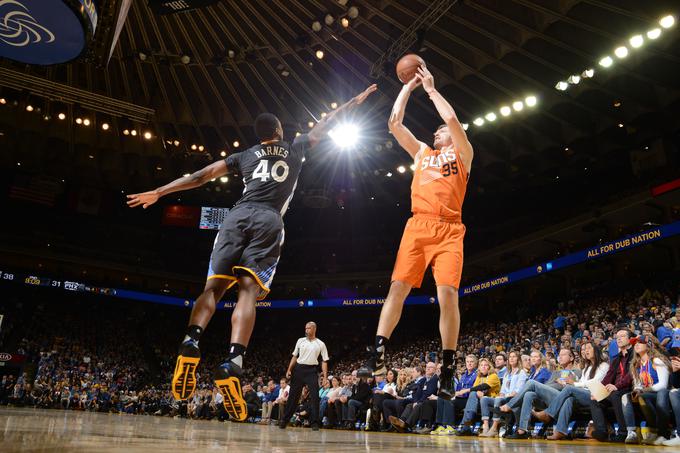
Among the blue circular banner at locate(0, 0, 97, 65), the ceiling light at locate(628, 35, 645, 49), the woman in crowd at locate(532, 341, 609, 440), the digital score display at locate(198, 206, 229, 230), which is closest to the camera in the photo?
the woman in crowd at locate(532, 341, 609, 440)

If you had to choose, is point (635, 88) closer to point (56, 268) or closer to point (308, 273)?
point (308, 273)

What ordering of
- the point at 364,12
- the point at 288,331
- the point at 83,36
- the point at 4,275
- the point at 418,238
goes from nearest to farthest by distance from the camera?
the point at 418,238 < the point at 83,36 < the point at 364,12 < the point at 4,275 < the point at 288,331

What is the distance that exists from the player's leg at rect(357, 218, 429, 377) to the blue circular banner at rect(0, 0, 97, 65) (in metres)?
7.31

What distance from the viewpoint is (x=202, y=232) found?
34.7 m

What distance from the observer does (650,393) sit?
6.37 meters

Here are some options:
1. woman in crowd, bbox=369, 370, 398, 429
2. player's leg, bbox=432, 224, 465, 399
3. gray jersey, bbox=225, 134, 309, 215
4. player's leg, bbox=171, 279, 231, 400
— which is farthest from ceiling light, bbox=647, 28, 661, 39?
player's leg, bbox=171, 279, 231, 400

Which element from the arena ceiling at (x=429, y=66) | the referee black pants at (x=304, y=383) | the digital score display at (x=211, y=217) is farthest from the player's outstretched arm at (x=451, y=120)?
the digital score display at (x=211, y=217)

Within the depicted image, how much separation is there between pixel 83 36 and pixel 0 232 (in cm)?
2500

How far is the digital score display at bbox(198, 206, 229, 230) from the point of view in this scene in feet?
103

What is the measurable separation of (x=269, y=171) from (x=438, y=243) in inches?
64.4

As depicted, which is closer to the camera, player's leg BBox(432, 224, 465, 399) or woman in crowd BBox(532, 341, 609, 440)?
player's leg BBox(432, 224, 465, 399)

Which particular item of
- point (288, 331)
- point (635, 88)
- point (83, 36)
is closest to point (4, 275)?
point (288, 331)

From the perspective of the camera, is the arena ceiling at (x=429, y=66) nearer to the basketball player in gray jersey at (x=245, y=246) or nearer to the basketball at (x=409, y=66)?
the basketball at (x=409, y=66)

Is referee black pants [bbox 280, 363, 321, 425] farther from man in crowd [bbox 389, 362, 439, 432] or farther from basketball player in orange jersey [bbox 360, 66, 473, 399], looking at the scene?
basketball player in orange jersey [bbox 360, 66, 473, 399]
